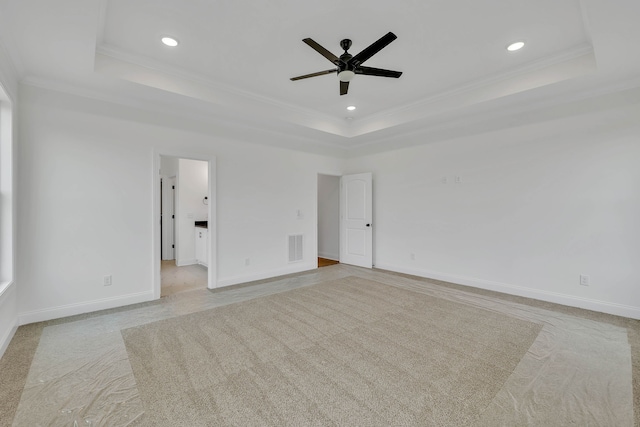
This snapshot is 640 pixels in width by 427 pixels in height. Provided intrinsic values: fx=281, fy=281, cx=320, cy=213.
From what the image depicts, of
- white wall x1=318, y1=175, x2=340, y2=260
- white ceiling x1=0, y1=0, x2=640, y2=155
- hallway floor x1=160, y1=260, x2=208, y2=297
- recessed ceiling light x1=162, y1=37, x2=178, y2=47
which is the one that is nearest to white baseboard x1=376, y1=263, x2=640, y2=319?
white wall x1=318, y1=175, x2=340, y2=260

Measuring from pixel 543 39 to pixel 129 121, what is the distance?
469cm

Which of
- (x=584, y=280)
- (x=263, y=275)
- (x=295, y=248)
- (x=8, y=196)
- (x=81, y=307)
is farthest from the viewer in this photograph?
(x=295, y=248)

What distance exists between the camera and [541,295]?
380 centimetres

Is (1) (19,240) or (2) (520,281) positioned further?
(2) (520,281)

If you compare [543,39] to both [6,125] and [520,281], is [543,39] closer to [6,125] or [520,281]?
[520,281]

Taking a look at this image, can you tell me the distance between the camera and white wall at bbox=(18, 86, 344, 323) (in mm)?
3037

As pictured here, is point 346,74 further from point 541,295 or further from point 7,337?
point 7,337

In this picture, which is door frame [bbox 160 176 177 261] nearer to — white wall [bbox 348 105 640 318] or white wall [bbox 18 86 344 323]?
white wall [bbox 18 86 344 323]

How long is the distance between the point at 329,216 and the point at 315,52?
181 inches

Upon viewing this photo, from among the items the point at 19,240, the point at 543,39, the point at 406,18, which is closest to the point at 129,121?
the point at 19,240

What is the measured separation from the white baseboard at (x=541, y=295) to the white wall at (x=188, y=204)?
4754 millimetres

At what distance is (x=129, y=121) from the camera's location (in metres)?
3.58

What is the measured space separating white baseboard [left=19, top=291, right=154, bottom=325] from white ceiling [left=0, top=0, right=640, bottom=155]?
97.2 inches

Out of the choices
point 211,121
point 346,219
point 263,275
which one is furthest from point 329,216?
point 211,121
